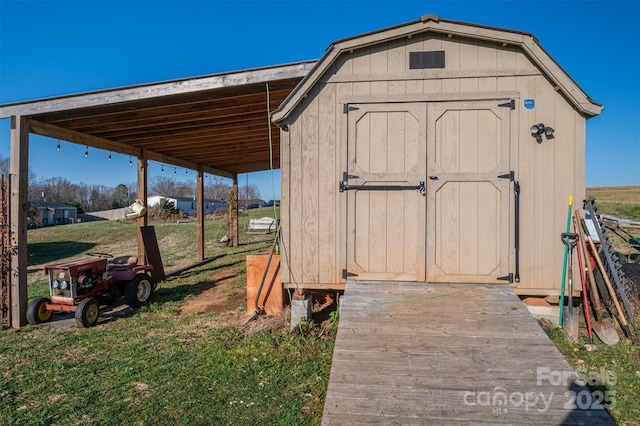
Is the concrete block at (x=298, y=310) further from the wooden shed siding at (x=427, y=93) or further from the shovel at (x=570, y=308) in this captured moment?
the shovel at (x=570, y=308)

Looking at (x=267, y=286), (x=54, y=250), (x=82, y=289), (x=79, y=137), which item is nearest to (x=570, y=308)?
(x=267, y=286)

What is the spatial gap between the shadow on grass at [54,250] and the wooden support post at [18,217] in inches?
331

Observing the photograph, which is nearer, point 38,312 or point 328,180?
point 328,180

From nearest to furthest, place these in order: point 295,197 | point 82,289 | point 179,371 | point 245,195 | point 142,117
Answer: point 179,371 < point 295,197 < point 82,289 < point 142,117 < point 245,195

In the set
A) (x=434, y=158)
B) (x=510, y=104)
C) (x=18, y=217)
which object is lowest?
(x=18, y=217)

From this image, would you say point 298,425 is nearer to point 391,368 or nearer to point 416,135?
point 391,368

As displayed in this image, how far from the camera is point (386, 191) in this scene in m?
4.35

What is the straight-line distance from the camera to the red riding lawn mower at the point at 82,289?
16.5ft

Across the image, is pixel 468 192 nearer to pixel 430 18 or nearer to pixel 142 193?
pixel 430 18

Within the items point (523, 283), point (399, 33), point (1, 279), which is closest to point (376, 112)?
point (399, 33)

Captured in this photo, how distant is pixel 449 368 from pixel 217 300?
4639 millimetres

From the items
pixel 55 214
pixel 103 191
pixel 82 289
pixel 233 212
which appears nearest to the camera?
pixel 82 289

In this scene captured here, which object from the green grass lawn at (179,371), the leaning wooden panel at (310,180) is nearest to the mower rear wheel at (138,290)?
the green grass lawn at (179,371)

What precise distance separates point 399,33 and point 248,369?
385 cm
